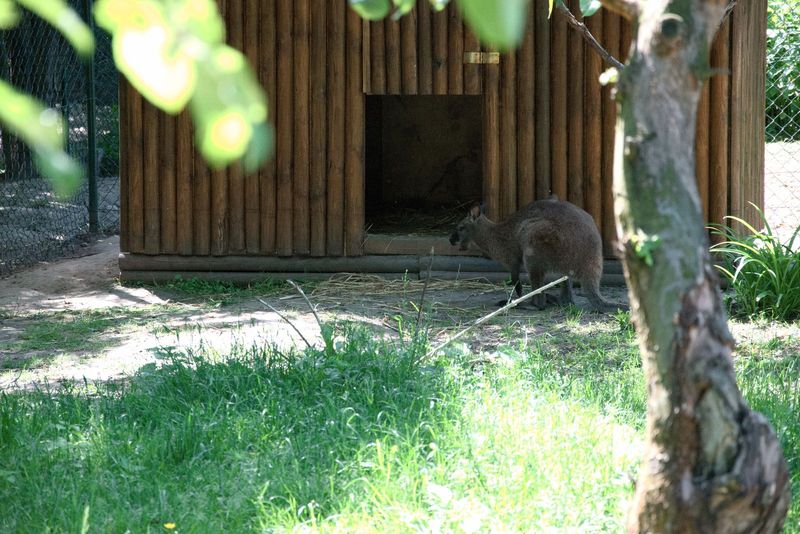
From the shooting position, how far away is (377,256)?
8930 mm

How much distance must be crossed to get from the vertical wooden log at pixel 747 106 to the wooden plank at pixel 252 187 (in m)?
3.85

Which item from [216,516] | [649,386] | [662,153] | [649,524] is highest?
[662,153]

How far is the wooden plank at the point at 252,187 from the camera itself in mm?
8688

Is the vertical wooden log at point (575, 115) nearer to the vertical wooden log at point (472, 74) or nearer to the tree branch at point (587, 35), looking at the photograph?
the vertical wooden log at point (472, 74)

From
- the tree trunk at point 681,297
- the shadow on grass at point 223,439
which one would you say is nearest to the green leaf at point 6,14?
the tree trunk at point 681,297

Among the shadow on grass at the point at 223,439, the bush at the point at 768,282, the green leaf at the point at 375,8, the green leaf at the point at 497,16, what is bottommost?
the shadow on grass at the point at 223,439

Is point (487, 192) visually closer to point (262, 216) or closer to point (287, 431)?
point (262, 216)

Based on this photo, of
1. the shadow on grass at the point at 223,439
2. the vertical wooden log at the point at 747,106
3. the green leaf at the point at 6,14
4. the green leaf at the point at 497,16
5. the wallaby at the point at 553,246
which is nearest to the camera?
the green leaf at the point at 497,16

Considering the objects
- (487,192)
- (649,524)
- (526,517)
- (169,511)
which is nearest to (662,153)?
(649,524)

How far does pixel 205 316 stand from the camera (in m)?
7.52

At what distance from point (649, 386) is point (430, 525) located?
3.29ft

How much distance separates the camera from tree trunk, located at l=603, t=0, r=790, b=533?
8.38 ft

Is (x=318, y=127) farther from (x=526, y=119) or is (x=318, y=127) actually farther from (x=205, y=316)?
(x=205, y=316)

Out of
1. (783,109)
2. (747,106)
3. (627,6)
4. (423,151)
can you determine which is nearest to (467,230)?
(747,106)
